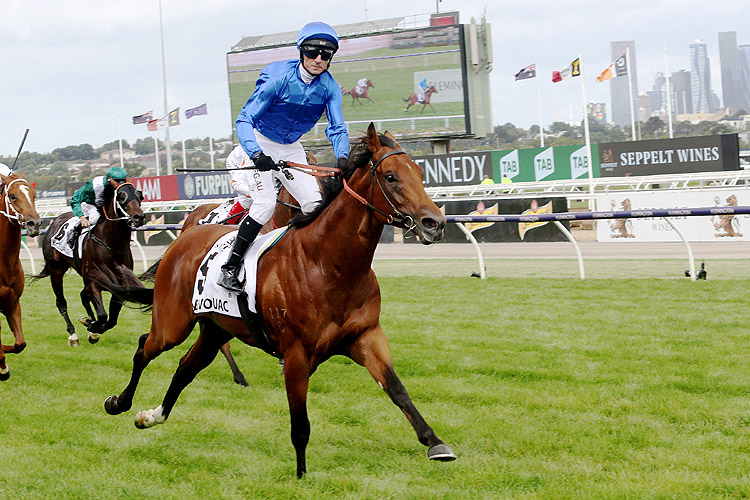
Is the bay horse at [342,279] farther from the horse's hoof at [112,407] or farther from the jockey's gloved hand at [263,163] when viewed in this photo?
the horse's hoof at [112,407]

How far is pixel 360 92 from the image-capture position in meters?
28.4

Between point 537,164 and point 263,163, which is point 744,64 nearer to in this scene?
point 537,164

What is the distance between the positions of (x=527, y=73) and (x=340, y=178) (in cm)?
2856

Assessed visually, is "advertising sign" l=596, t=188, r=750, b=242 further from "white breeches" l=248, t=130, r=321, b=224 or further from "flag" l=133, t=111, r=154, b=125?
"flag" l=133, t=111, r=154, b=125

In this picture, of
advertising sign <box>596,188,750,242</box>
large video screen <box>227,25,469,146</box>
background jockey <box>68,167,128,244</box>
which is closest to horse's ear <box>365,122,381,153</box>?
background jockey <box>68,167,128,244</box>

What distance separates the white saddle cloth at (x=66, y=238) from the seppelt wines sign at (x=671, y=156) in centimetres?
2019

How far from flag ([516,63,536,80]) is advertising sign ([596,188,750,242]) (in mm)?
16233

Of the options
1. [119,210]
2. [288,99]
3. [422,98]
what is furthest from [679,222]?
[422,98]

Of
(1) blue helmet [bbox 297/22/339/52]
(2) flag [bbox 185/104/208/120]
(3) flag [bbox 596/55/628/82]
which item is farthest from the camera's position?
(2) flag [bbox 185/104/208/120]

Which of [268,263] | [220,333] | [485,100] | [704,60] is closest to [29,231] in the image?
[220,333]

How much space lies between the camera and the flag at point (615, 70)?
2697 centimetres

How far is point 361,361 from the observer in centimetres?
370

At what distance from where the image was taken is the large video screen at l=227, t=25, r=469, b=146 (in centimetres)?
2717

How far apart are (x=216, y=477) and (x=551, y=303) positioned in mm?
5546
